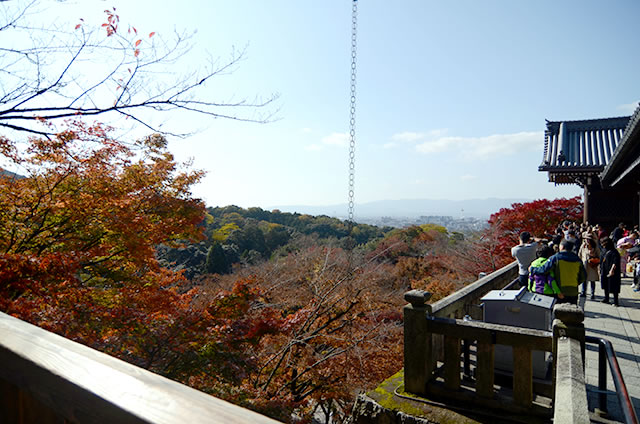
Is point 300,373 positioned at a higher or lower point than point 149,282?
lower

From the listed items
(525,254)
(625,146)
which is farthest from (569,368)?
(625,146)

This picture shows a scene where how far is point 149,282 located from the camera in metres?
9.66

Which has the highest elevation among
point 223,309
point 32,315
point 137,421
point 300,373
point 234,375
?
point 137,421

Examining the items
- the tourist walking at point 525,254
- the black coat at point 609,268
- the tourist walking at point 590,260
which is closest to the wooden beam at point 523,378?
the tourist walking at point 525,254

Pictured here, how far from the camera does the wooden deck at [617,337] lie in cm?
417

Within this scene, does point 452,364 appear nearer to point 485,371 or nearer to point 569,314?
point 485,371

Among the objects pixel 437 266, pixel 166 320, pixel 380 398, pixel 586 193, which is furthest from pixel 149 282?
pixel 437 266

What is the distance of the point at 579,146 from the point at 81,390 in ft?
57.6

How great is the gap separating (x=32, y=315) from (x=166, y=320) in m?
2.69

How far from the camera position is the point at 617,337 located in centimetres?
607

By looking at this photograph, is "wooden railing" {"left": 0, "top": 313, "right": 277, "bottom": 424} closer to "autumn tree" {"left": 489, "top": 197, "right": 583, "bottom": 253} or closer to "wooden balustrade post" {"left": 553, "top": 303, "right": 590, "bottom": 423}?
"wooden balustrade post" {"left": 553, "top": 303, "right": 590, "bottom": 423}

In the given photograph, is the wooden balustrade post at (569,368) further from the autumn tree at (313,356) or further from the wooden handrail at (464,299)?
the autumn tree at (313,356)

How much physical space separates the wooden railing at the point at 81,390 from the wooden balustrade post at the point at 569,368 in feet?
6.93

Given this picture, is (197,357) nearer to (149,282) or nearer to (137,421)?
(149,282)
